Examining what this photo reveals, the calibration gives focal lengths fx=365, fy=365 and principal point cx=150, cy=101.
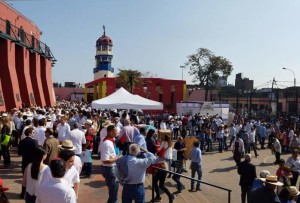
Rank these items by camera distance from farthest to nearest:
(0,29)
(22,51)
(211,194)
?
(22,51) < (0,29) < (211,194)

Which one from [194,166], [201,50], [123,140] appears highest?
[201,50]

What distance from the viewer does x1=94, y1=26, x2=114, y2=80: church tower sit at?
82.9m

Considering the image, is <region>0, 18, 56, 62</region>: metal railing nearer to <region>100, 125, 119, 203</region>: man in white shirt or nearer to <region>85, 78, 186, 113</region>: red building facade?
<region>85, 78, 186, 113</region>: red building facade

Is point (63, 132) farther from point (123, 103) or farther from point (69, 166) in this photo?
point (123, 103)

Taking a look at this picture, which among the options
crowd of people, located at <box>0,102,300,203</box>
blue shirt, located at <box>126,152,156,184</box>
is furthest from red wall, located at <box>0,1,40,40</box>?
blue shirt, located at <box>126,152,156,184</box>

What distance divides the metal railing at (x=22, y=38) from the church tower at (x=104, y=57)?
42124 millimetres

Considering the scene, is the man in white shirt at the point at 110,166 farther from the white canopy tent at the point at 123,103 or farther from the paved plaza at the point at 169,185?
the white canopy tent at the point at 123,103

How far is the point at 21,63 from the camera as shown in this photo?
28.7 meters

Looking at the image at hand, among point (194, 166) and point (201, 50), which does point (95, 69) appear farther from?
point (194, 166)

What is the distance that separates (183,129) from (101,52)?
62.6m

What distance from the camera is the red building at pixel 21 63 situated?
2442 cm

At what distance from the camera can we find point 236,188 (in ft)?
41.4

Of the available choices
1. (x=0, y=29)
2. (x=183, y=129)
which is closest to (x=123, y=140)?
(x=183, y=129)

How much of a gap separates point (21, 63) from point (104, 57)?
5499 centimetres
